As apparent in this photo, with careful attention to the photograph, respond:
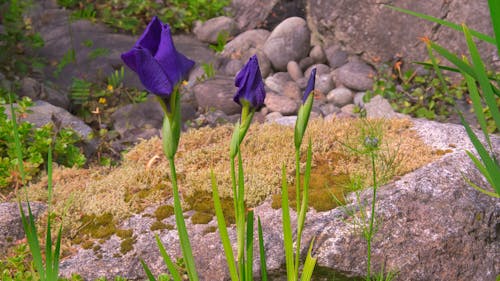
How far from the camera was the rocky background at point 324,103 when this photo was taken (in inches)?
96.2

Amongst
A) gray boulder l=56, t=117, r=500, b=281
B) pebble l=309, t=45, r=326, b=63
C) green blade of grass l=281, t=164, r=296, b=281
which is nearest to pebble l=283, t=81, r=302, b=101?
pebble l=309, t=45, r=326, b=63

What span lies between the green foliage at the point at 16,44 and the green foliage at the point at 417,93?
3205 mm

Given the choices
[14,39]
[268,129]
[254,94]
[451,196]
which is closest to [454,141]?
[451,196]

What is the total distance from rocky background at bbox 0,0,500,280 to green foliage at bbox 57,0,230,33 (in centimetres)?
14

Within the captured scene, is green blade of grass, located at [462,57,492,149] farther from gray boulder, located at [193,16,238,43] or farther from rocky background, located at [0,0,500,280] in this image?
gray boulder, located at [193,16,238,43]

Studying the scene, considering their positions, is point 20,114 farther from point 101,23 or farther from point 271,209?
point 101,23

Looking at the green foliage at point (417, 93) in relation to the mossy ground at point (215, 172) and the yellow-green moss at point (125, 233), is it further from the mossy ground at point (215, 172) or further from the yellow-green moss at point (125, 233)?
the yellow-green moss at point (125, 233)

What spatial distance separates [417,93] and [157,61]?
4645mm

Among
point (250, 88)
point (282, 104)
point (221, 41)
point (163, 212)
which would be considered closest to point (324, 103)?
point (282, 104)

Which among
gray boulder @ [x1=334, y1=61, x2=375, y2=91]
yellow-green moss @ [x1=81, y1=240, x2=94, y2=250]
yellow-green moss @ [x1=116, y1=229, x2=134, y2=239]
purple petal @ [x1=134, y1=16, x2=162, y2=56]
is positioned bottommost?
gray boulder @ [x1=334, y1=61, x2=375, y2=91]

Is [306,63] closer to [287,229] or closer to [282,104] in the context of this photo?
[282,104]

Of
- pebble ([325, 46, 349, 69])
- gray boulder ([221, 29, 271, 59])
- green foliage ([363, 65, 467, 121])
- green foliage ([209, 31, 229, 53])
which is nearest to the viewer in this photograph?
Result: green foliage ([363, 65, 467, 121])

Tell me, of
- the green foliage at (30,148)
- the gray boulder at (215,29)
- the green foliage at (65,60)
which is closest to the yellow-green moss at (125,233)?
the green foliage at (30,148)

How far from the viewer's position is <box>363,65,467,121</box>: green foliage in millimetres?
5434
